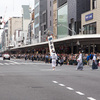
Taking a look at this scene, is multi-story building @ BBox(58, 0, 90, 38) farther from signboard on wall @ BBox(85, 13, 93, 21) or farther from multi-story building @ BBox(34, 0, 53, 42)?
multi-story building @ BBox(34, 0, 53, 42)

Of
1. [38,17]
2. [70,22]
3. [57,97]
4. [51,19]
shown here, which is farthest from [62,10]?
[57,97]

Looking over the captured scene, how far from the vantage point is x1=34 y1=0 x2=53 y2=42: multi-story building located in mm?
109988

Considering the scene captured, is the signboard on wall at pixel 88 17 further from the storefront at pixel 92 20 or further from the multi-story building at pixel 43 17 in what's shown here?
the multi-story building at pixel 43 17

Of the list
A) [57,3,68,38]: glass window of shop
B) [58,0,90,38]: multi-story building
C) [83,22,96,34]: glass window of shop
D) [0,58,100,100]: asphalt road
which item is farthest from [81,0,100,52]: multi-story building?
[0,58,100,100]: asphalt road

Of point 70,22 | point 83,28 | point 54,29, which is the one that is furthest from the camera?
point 54,29

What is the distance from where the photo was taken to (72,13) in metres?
80.4

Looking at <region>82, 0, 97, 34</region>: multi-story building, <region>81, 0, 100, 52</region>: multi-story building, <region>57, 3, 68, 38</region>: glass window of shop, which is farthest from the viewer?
<region>57, 3, 68, 38</region>: glass window of shop

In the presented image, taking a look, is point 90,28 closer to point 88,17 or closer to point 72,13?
point 88,17

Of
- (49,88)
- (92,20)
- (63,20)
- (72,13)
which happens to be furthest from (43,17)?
(49,88)

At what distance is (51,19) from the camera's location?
355ft

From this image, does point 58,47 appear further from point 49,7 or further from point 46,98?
point 46,98

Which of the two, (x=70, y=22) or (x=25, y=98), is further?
(x=70, y=22)

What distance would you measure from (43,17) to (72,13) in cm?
4238

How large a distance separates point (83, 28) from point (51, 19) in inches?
1486
